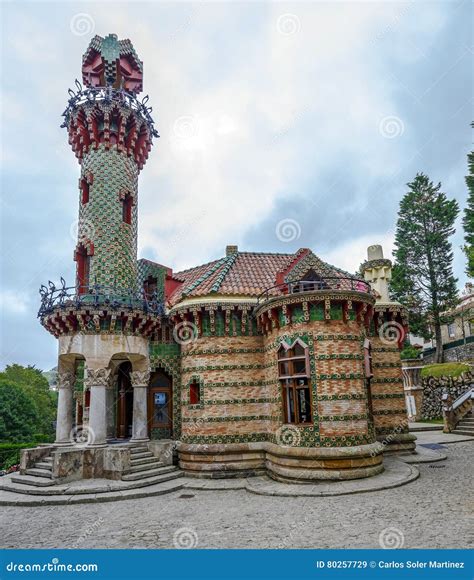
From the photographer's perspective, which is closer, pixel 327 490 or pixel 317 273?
pixel 327 490

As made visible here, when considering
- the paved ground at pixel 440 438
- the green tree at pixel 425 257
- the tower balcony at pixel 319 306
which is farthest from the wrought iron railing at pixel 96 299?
the green tree at pixel 425 257

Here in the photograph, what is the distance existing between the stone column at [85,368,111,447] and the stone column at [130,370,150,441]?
1.42 meters

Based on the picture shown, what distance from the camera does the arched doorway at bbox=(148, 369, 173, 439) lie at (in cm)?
1653

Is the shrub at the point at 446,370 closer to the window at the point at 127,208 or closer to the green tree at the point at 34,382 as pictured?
the window at the point at 127,208

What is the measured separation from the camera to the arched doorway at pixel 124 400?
1773 cm

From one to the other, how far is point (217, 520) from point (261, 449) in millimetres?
5493

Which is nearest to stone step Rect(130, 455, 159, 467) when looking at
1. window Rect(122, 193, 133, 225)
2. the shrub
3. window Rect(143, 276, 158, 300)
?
window Rect(143, 276, 158, 300)

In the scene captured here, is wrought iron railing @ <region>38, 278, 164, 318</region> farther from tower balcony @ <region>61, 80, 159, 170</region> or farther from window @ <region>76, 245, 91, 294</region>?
tower balcony @ <region>61, 80, 159, 170</region>

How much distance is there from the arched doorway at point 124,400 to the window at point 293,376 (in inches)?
293

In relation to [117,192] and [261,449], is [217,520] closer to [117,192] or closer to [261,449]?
[261,449]

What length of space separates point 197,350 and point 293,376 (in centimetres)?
397

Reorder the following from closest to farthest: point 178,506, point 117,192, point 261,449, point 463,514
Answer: point 463,514 → point 178,506 → point 261,449 → point 117,192

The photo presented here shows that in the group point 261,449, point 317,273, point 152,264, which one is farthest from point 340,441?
point 152,264

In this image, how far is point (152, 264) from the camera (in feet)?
62.4
